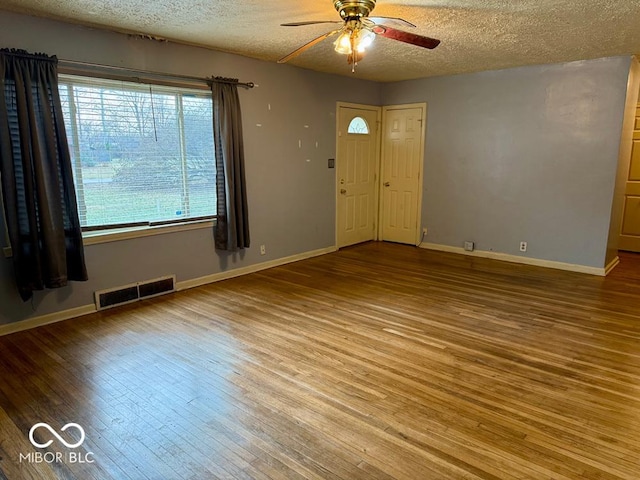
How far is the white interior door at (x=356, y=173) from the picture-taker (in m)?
6.08

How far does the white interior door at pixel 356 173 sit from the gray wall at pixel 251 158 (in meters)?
0.17

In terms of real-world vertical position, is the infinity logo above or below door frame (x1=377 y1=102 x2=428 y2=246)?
below

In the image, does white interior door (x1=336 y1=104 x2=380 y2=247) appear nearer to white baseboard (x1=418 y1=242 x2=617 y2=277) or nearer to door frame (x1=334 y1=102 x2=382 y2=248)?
door frame (x1=334 y1=102 x2=382 y2=248)

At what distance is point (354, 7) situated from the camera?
105 inches

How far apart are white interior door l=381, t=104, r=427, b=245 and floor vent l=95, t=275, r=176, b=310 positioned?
366 cm

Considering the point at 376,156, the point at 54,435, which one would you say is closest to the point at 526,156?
the point at 376,156

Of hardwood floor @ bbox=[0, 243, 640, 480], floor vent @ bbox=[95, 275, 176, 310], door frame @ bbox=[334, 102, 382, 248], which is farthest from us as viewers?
door frame @ bbox=[334, 102, 382, 248]

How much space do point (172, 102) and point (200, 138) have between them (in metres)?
0.44

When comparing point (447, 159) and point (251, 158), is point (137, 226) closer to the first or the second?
point (251, 158)

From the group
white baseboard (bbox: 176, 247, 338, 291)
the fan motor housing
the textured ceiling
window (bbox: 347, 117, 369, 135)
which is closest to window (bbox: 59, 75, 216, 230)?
the textured ceiling

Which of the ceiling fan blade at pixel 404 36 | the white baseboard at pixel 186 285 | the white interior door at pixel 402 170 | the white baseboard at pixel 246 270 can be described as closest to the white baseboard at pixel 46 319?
the white baseboard at pixel 186 285

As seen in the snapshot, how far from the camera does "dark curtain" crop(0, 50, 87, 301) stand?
312cm

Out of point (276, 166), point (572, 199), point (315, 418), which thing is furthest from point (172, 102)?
point (572, 199)

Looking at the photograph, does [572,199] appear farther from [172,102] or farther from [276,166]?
[172,102]
